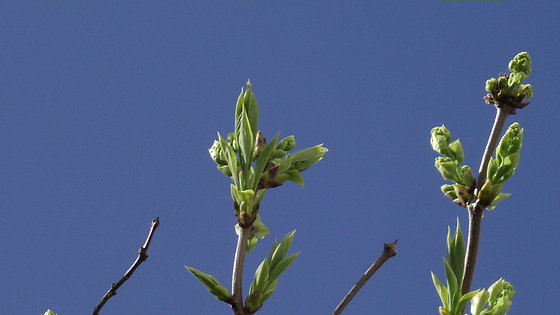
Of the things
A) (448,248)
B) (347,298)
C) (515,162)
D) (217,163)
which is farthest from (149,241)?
(515,162)

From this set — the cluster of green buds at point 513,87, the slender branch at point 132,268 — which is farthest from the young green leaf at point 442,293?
the slender branch at point 132,268

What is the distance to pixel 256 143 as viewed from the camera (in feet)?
3.85

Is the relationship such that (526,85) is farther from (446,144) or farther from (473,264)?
(473,264)

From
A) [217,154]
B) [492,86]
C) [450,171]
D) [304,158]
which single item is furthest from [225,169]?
[492,86]

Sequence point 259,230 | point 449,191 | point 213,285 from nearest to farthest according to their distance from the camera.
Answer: point 213,285, point 259,230, point 449,191

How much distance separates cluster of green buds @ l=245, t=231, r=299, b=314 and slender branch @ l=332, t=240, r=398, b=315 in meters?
0.12

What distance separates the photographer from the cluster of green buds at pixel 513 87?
127 cm

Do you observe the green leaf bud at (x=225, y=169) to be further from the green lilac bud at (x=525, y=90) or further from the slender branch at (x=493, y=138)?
the green lilac bud at (x=525, y=90)

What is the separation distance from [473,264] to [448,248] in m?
0.07

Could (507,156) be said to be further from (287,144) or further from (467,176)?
(287,144)

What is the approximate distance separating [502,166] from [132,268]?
77 centimetres

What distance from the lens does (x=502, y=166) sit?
1.22m

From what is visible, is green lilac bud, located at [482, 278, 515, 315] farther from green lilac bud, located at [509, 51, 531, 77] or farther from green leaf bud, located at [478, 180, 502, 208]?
green lilac bud, located at [509, 51, 531, 77]

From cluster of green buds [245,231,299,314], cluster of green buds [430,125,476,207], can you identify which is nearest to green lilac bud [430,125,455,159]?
cluster of green buds [430,125,476,207]
